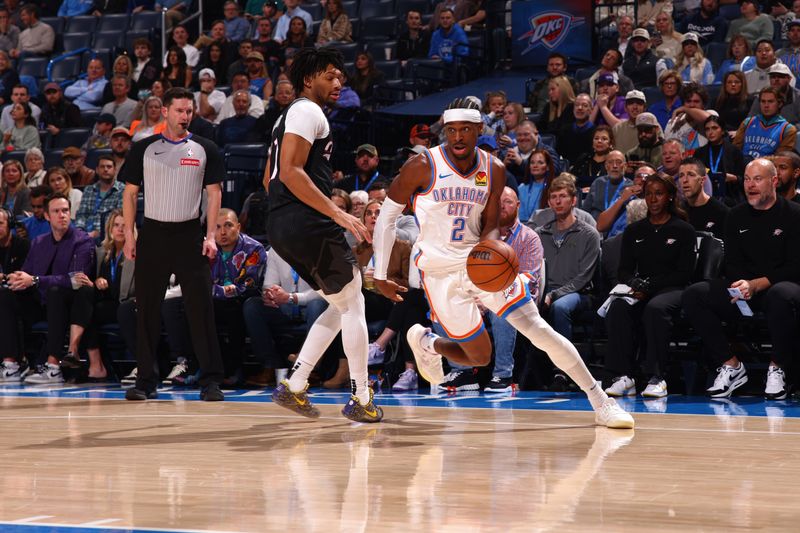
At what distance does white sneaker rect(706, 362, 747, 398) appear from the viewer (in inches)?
310

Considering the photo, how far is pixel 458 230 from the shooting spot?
5980mm

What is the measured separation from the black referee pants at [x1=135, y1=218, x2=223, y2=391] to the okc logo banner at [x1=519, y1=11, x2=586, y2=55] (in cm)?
748

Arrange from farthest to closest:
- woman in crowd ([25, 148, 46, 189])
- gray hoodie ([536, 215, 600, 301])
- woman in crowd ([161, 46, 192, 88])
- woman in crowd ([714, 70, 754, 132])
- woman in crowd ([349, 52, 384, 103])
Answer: woman in crowd ([161, 46, 192, 88]) → woman in crowd ([349, 52, 384, 103]) → woman in crowd ([25, 148, 46, 189]) → woman in crowd ([714, 70, 754, 132]) → gray hoodie ([536, 215, 600, 301])

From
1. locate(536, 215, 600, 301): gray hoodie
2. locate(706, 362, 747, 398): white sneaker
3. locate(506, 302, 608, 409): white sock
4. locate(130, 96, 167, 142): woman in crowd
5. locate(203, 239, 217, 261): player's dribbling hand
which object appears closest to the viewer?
locate(506, 302, 608, 409): white sock

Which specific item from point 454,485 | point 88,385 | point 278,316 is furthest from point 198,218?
point 454,485

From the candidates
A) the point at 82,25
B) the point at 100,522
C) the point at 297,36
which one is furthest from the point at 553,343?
the point at 82,25

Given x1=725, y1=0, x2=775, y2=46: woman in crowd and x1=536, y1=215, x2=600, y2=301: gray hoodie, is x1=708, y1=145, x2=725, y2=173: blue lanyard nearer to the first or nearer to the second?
x1=536, y1=215, x2=600, y2=301: gray hoodie

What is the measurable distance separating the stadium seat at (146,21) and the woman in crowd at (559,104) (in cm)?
790

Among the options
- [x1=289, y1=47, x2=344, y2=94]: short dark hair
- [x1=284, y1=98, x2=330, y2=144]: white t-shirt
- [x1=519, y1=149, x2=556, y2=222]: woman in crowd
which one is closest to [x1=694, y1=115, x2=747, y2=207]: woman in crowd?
[x1=519, y1=149, x2=556, y2=222]: woman in crowd

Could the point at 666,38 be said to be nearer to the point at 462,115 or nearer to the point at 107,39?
the point at 462,115

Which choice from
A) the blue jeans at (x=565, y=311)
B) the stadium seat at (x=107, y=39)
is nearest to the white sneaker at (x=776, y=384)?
the blue jeans at (x=565, y=311)

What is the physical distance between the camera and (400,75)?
14594 millimetres

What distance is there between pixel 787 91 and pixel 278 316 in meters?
5.03

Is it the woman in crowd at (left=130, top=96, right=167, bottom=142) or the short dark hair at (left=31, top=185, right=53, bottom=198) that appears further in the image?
the woman in crowd at (left=130, top=96, right=167, bottom=142)
